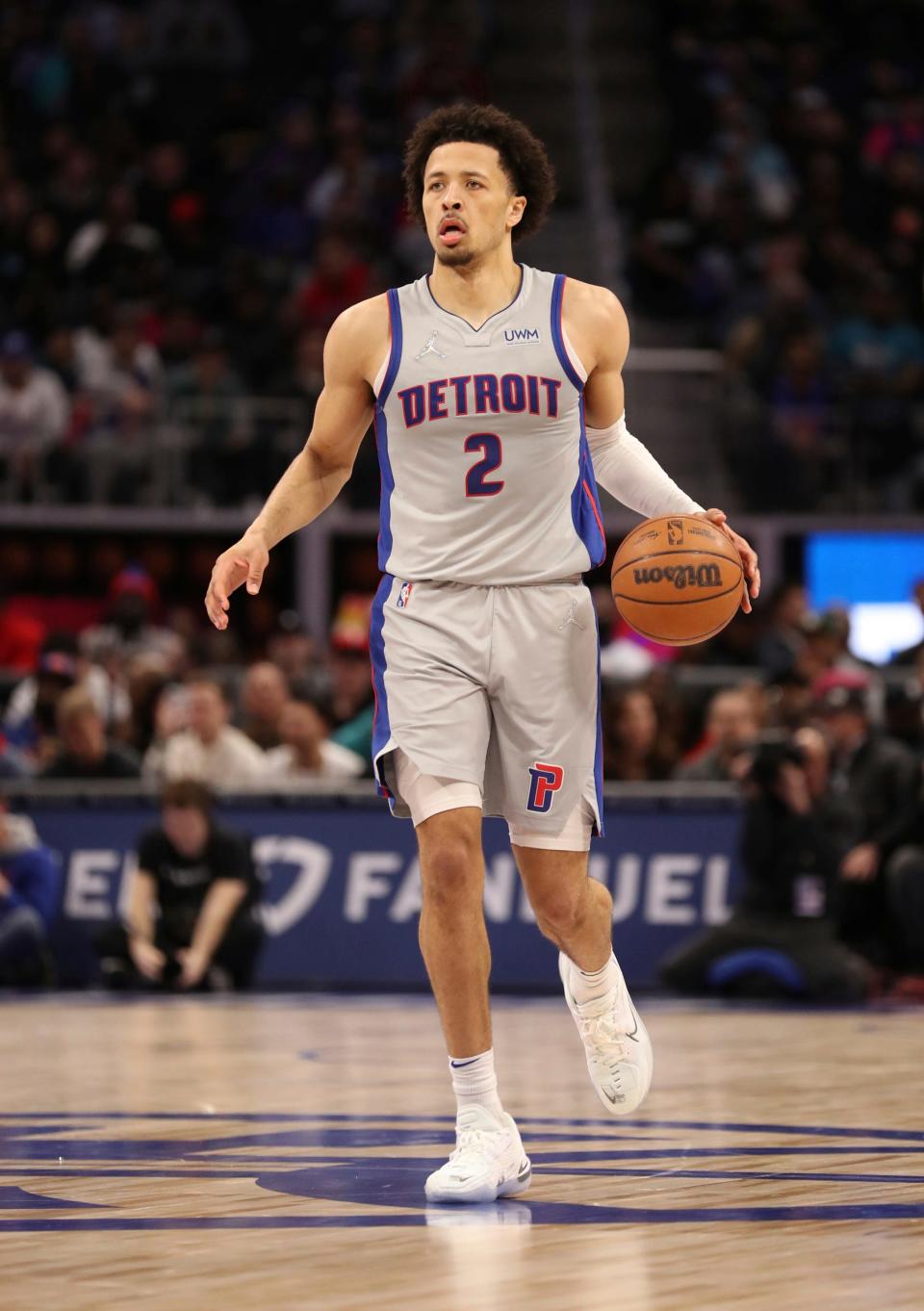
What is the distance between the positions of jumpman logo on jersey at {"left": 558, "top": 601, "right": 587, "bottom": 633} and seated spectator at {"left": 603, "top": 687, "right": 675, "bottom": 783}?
731 cm

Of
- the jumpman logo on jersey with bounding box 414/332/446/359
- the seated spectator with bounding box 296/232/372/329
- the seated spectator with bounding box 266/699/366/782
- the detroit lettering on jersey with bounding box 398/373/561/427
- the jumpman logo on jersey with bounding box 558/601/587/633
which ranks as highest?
the seated spectator with bounding box 296/232/372/329

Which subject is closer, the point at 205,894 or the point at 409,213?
the point at 409,213

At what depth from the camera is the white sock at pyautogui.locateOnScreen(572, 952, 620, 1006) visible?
19.1ft

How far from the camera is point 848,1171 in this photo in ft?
17.3

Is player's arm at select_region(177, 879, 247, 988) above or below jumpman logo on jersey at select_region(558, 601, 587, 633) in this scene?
below

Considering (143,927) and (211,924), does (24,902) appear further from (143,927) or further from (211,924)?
(211,924)

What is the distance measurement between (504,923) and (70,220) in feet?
32.5

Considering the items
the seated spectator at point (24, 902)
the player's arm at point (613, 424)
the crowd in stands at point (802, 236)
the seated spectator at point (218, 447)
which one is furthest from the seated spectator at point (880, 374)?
the player's arm at point (613, 424)

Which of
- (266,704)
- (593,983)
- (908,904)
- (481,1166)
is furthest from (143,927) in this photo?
(481,1166)

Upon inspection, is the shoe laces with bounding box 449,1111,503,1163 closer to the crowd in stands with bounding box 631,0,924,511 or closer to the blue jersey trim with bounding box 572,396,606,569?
the blue jersey trim with bounding box 572,396,606,569

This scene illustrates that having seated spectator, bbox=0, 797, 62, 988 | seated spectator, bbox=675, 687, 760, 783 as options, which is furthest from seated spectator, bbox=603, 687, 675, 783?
seated spectator, bbox=0, 797, 62, 988

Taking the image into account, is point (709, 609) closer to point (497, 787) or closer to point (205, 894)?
point (497, 787)

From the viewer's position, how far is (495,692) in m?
5.46

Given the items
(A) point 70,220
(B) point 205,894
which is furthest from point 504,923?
(A) point 70,220
